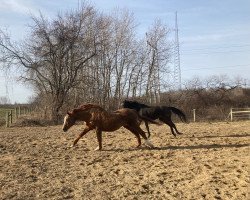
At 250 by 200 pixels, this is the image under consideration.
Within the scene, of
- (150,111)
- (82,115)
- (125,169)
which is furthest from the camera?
(150,111)

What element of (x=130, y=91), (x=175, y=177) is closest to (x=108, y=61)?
(x=130, y=91)

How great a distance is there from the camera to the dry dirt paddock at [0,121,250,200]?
7.00 metres

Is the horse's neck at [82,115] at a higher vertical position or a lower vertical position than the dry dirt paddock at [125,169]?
higher

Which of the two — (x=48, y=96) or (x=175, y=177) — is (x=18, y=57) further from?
(x=175, y=177)

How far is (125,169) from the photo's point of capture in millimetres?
9023

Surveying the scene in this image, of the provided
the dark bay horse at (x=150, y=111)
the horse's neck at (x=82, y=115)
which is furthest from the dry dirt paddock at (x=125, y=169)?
the dark bay horse at (x=150, y=111)

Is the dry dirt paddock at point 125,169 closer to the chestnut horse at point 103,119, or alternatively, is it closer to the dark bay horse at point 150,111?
the chestnut horse at point 103,119

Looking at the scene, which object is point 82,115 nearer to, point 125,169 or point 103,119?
point 103,119

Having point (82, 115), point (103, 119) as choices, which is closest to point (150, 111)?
point (103, 119)

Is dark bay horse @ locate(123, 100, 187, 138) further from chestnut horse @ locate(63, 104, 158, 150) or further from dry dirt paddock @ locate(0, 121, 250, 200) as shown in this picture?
chestnut horse @ locate(63, 104, 158, 150)

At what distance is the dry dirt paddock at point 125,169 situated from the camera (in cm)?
700

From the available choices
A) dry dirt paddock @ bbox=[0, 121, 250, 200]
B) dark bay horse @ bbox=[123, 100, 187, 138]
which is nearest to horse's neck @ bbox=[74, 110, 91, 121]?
dry dirt paddock @ bbox=[0, 121, 250, 200]

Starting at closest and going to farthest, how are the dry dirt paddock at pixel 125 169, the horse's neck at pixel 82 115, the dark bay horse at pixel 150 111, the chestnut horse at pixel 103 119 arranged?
1. the dry dirt paddock at pixel 125 169
2. the chestnut horse at pixel 103 119
3. the horse's neck at pixel 82 115
4. the dark bay horse at pixel 150 111

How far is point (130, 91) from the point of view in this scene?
124 ft
